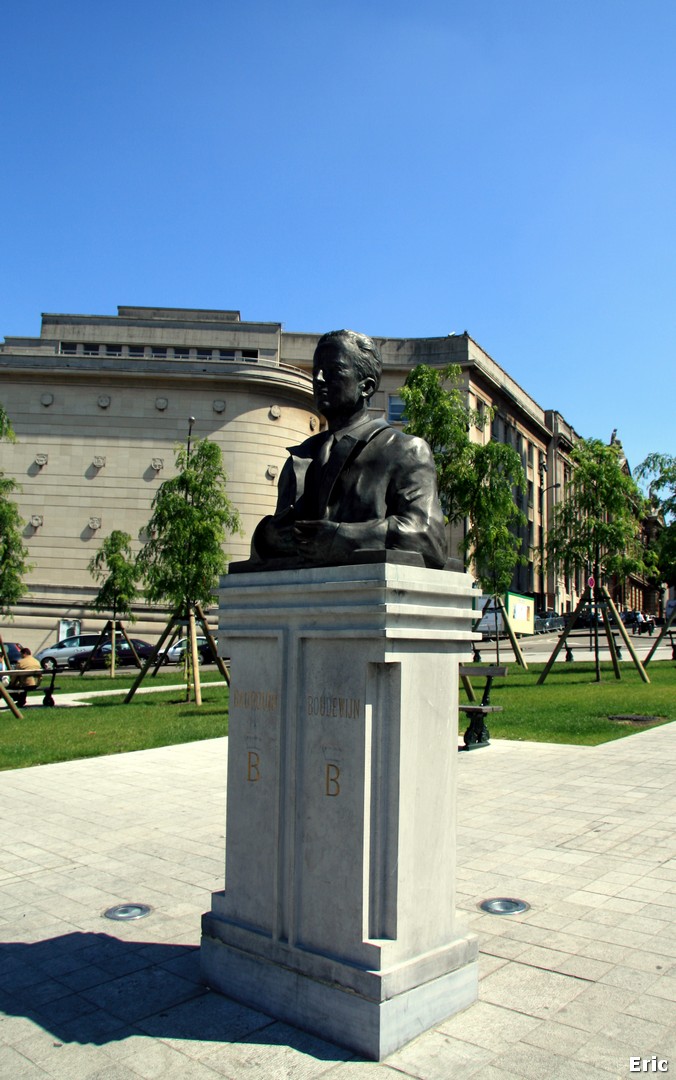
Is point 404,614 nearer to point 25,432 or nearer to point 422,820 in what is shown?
point 422,820

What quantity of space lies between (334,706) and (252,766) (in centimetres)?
69

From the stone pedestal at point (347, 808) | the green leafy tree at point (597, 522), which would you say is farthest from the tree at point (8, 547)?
the stone pedestal at point (347, 808)

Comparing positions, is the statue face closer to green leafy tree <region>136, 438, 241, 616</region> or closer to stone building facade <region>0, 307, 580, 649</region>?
green leafy tree <region>136, 438, 241, 616</region>

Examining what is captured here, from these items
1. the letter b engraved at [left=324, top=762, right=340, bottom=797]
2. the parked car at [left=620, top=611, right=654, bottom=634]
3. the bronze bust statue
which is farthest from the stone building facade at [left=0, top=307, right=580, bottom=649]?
the letter b engraved at [left=324, top=762, right=340, bottom=797]

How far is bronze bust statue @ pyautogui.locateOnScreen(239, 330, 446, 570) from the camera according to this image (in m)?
4.09

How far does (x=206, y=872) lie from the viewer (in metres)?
6.26

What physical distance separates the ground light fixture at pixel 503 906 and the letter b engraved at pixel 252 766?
205 centimetres

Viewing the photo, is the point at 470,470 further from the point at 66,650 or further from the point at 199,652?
the point at 66,650

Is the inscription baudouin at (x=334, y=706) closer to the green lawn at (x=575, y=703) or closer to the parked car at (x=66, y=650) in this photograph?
the green lawn at (x=575, y=703)

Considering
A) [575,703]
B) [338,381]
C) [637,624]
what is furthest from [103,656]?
[637,624]

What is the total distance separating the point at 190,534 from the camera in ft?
63.7

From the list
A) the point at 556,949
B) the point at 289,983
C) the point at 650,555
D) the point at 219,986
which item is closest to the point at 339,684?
the point at 289,983

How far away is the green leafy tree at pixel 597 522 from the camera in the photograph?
23562mm

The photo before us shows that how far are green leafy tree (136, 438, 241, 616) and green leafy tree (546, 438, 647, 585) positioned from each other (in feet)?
32.5
